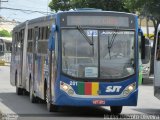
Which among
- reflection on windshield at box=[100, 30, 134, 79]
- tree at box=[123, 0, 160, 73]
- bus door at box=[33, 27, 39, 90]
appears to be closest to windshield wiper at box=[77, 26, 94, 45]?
reflection on windshield at box=[100, 30, 134, 79]

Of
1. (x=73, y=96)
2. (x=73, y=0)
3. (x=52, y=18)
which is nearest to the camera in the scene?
(x=73, y=96)

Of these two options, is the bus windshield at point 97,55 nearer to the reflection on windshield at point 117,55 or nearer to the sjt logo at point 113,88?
the reflection on windshield at point 117,55

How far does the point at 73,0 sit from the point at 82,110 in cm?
3517

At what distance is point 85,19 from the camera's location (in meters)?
16.5

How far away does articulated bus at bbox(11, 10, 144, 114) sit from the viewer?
16.0m

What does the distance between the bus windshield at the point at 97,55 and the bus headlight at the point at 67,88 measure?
303 mm

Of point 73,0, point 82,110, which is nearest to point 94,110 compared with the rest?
point 82,110

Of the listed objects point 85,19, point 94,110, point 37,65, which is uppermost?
point 85,19

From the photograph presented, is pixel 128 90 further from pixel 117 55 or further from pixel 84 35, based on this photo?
pixel 84 35

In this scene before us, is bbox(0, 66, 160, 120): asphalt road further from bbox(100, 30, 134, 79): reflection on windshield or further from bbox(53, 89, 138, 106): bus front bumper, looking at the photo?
bbox(100, 30, 134, 79): reflection on windshield

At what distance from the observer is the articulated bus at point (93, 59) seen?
52.6 feet

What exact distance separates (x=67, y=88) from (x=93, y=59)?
3.33 ft

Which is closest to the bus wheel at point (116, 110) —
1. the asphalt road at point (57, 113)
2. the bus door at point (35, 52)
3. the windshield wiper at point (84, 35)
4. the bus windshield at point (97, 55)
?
the asphalt road at point (57, 113)

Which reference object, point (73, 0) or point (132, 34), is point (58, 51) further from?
point (73, 0)
